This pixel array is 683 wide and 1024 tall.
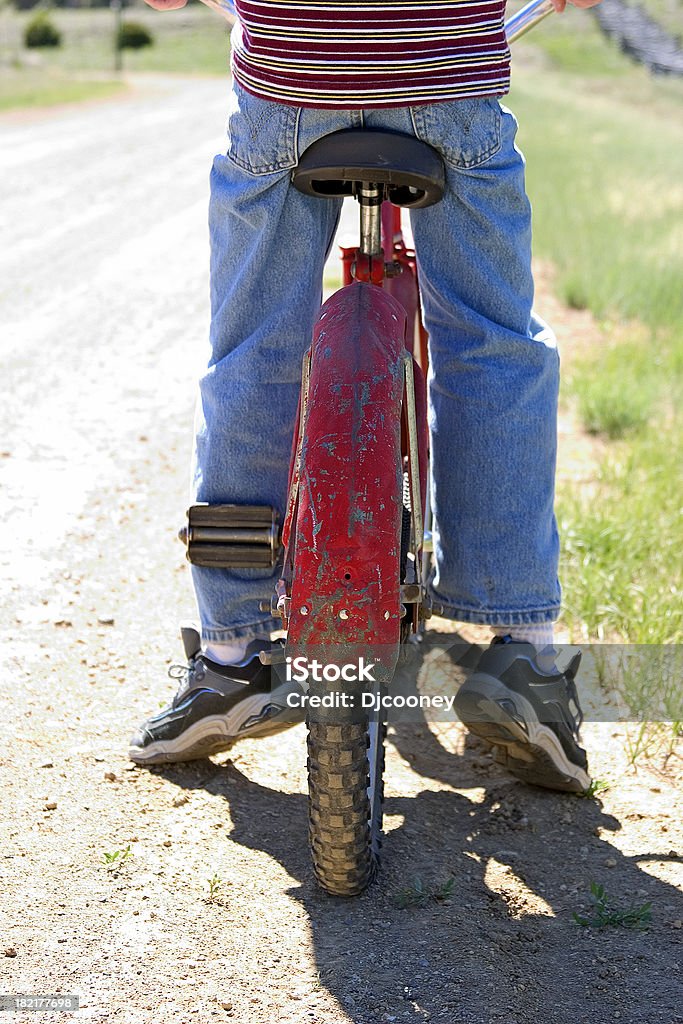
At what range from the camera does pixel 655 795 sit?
2.49 metres

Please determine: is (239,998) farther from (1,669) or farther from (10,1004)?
(1,669)

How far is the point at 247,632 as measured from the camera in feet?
7.93

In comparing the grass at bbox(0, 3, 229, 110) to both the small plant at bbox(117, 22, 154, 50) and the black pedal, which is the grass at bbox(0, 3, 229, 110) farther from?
the black pedal

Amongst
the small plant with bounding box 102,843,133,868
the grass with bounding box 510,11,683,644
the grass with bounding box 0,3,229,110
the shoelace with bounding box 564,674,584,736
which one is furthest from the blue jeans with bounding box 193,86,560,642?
the grass with bounding box 0,3,229,110

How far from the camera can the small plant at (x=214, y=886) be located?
2.07 metres

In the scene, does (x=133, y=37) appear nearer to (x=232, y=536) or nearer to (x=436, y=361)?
(x=436, y=361)

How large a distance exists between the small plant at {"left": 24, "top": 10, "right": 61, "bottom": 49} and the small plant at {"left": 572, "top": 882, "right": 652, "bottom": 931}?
60123mm

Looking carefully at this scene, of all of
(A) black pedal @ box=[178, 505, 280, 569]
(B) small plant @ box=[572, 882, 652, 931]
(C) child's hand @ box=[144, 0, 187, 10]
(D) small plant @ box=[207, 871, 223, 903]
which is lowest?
(B) small plant @ box=[572, 882, 652, 931]

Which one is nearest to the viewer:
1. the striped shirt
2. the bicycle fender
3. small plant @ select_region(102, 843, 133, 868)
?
the bicycle fender

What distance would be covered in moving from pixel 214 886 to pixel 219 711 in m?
0.41

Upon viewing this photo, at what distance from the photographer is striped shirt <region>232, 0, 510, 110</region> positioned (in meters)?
1.91

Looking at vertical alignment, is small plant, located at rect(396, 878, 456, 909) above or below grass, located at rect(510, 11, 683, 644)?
below

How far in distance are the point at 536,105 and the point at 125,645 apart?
31.9 meters
